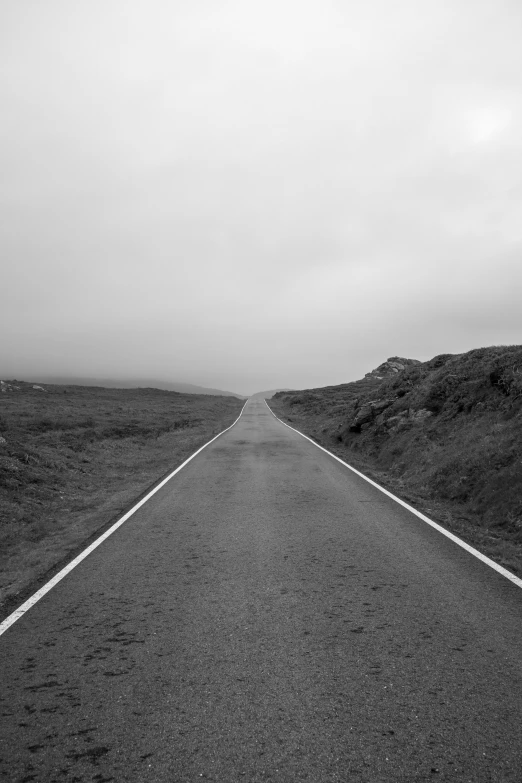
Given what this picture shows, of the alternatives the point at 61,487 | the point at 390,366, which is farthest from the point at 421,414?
the point at 390,366

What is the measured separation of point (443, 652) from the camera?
13.5 ft

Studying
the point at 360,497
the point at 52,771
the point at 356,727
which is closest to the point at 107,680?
the point at 52,771

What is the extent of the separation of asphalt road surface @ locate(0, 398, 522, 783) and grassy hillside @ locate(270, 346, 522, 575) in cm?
247

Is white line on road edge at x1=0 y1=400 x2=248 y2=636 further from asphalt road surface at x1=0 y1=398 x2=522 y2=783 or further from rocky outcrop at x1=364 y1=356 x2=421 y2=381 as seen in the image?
rocky outcrop at x1=364 y1=356 x2=421 y2=381

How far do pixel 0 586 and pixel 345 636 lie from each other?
4.67 metres

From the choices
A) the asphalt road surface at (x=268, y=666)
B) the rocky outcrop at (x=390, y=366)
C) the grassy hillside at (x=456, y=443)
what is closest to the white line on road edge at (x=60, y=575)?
the asphalt road surface at (x=268, y=666)

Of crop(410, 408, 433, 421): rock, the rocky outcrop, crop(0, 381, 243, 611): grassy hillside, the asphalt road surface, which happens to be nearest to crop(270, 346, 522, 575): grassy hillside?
crop(410, 408, 433, 421): rock

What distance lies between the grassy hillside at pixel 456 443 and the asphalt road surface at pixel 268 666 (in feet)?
8.10

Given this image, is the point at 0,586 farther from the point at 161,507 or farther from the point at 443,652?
the point at 443,652

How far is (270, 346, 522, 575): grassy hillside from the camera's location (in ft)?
31.2

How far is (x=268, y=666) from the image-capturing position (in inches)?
155

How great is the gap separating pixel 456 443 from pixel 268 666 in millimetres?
12718

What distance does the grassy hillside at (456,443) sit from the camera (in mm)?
9500

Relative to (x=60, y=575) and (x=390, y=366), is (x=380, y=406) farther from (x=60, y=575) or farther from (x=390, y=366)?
(x=390, y=366)
